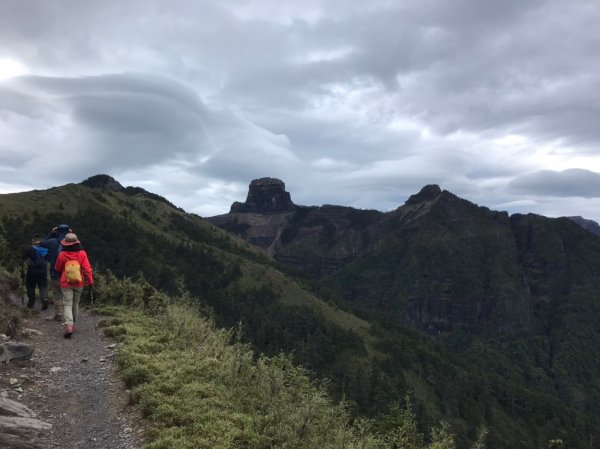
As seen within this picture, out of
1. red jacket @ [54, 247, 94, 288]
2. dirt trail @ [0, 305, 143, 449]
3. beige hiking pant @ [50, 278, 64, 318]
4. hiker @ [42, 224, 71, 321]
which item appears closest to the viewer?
dirt trail @ [0, 305, 143, 449]

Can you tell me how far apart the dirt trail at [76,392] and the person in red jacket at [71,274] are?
867mm

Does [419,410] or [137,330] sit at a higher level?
[137,330]

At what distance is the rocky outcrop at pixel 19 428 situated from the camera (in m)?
7.79

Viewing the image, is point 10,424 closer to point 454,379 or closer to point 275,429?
point 275,429

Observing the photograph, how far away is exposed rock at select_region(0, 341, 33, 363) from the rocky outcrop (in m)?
3.08

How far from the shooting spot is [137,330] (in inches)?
615

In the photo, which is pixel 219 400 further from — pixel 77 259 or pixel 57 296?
pixel 57 296

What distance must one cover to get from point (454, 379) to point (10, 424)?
152905 millimetres

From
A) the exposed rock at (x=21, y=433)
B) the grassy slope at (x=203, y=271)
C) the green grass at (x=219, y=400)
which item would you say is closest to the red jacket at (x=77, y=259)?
the green grass at (x=219, y=400)

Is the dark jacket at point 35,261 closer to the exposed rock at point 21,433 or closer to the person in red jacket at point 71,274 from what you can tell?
the person in red jacket at point 71,274

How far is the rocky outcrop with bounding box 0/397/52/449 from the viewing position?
779 centimetres

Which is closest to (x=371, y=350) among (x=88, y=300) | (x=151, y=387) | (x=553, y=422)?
(x=553, y=422)

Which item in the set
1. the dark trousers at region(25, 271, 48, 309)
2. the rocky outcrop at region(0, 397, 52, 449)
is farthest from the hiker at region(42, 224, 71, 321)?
the rocky outcrop at region(0, 397, 52, 449)

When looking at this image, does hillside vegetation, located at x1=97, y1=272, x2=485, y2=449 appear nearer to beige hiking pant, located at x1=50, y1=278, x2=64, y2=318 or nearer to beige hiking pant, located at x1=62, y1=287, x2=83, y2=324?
beige hiking pant, located at x1=62, y1=287, x2=83, y2=324
